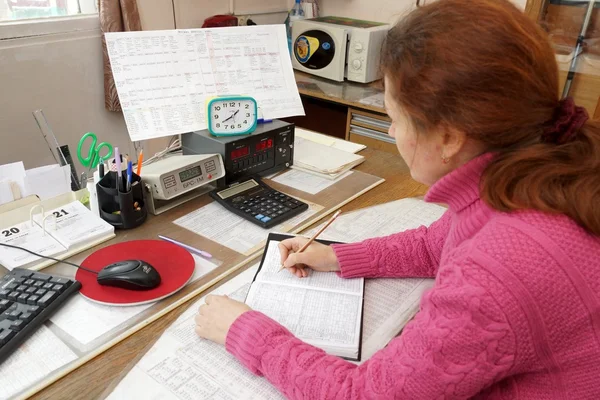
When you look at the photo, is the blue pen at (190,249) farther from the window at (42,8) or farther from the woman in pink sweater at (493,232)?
the window at (42,8)

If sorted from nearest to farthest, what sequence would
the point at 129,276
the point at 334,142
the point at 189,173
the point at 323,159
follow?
the point at 129,276, the point at 189,173, the point at 323,159, the point at 334,142

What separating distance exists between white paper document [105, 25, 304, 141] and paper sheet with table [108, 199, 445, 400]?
0.52m

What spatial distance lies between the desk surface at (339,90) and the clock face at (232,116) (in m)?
1.04

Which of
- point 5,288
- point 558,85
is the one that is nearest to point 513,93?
point 558,85

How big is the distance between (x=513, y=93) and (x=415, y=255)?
1.39ft

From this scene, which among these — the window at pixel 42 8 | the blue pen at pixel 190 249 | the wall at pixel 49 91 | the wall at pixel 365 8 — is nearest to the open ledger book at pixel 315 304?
the blue pen at pixel 190 249

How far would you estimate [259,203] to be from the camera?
46.6 inches

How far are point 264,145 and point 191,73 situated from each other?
27 centimetres

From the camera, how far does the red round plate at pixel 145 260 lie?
85cm

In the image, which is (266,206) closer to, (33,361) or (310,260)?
(310,260)

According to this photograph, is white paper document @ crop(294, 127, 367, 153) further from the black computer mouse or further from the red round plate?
the black computer mouse

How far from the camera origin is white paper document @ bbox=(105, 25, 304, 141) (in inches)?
48.1

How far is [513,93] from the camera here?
2.04 feet

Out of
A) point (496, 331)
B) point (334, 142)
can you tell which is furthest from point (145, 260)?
point (334, 142)
